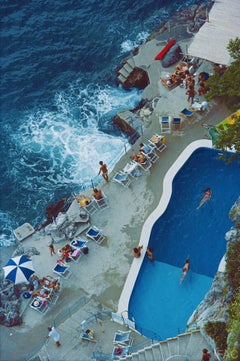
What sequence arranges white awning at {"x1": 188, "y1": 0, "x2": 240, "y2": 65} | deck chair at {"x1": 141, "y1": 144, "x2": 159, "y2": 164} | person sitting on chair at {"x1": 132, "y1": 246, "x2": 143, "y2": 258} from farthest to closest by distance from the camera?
white awning at {"x1": 188, "y1": 0, "x2": 240, "y2": 65} < deck chair at {"x1": 141, "y1": 144, "x2": 159, "y2": 164} < person sitting on chair at {"x1": 132, "y1": 246, "x2": 143, "y2": 258}

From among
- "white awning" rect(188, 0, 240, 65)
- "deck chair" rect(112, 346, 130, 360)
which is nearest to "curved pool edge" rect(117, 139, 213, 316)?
"deck chair" rect(112, 346, 130, 360)

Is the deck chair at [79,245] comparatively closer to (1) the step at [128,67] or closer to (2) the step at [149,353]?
(2) the step at [149,353]

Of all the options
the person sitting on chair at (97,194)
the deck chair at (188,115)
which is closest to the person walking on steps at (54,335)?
the person sitting on chair at (97,194)

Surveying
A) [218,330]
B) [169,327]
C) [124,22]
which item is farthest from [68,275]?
[124,22]

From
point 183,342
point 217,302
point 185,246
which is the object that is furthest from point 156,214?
point 183,342

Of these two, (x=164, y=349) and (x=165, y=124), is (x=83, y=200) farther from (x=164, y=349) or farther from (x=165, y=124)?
(x=164, y=349)

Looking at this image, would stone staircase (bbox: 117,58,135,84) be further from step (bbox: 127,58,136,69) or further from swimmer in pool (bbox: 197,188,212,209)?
swimmer in pool (bbox: 197,188,212,209)
